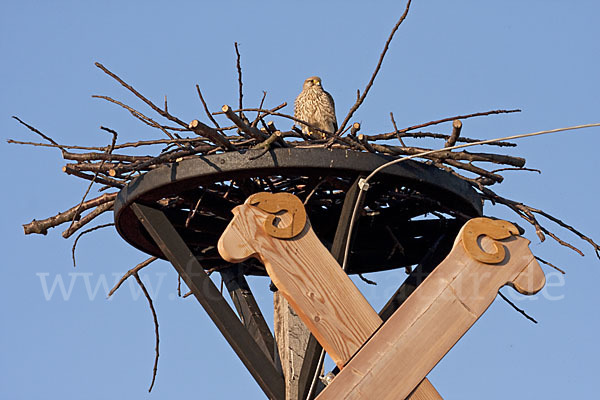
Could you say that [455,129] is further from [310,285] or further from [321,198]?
[310,285]

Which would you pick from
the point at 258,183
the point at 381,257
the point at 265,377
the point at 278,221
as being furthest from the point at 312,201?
the point at 278,221

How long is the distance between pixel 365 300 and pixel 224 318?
1.16 meters

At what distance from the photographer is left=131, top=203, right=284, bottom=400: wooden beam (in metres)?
4.22

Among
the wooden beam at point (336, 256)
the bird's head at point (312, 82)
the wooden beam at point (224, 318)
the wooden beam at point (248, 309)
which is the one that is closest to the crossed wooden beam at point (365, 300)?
the wooden beam at point (336, 256)

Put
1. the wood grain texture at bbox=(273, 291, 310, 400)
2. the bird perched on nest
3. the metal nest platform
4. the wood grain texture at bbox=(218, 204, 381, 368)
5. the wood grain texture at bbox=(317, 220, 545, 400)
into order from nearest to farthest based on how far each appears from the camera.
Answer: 1. the wood grain texture at bbox=(317, 220, 545, 400)
2. the wood grain texture at bbox=(218, 204, 381, 368)
3. the metal nest platform
4. the wood grain texture at bbox=(273, 291, 310, 400)
5. the bird perched on nest

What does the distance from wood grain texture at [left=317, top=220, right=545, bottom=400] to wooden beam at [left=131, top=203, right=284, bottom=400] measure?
3.99 feet

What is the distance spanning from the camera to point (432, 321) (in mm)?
3143

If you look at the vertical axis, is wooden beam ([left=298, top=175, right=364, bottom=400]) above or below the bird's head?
below

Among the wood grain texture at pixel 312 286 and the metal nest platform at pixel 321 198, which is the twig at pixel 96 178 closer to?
the metal nest platform at pixel 321 198

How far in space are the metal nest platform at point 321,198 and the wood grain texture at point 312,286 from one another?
34.8 inches

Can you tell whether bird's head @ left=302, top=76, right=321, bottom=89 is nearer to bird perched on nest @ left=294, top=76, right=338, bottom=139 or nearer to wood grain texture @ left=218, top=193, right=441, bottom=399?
bird perched on nest @ left=294, top=76, right=338, bottom=139

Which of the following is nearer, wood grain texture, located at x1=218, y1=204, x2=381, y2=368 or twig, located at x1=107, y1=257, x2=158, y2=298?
wood grain texture, located at x1=218, y1=204, x2=381, y2=368

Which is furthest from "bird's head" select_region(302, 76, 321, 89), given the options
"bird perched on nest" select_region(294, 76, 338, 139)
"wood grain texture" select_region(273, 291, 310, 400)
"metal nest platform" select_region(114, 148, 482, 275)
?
"wood grain texture" select_region(273, 291, 310, 400)

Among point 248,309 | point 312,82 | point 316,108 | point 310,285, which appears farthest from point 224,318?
point 312,82
